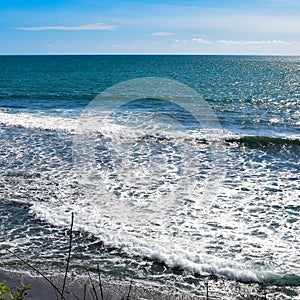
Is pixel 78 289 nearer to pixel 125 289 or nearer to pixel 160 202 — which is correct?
pixel 125 289

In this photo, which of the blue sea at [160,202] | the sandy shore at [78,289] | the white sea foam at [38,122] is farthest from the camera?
the white sea foam at [38,122]

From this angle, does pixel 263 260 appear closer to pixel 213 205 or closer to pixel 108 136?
pixel 213 205

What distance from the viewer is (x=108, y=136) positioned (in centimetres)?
1831

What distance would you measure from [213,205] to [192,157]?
528 cm

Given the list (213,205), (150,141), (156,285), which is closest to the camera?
(156,285)

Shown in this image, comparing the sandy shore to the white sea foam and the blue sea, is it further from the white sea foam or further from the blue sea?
the white sea foam

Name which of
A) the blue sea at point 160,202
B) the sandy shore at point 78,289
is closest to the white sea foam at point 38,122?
the blue sea at point 160,202

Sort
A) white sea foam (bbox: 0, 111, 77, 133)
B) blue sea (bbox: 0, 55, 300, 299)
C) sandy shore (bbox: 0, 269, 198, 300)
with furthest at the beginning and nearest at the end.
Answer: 1. white sea foam (bbox: 0, 111, 77, 133)
2. blue sea (bbox: 0, 55, 300, 299)
3. sandy shore (bbox: 0, 269, 198, 300)

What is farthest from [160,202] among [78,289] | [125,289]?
[78,289]

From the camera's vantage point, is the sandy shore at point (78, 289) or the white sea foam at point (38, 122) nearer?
the sandy shore at point (78, 289)

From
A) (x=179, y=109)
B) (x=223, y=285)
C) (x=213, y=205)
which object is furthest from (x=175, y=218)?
(x=179, y=109)

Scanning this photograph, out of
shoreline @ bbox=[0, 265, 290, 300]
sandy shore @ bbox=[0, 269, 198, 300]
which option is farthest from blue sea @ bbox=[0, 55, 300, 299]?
sandy shore @ bbox=[0, 269, 198, 300]

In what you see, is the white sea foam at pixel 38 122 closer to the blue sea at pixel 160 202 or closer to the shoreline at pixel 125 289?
the blue sea at pixel 160 202

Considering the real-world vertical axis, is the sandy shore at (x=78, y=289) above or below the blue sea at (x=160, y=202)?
below
